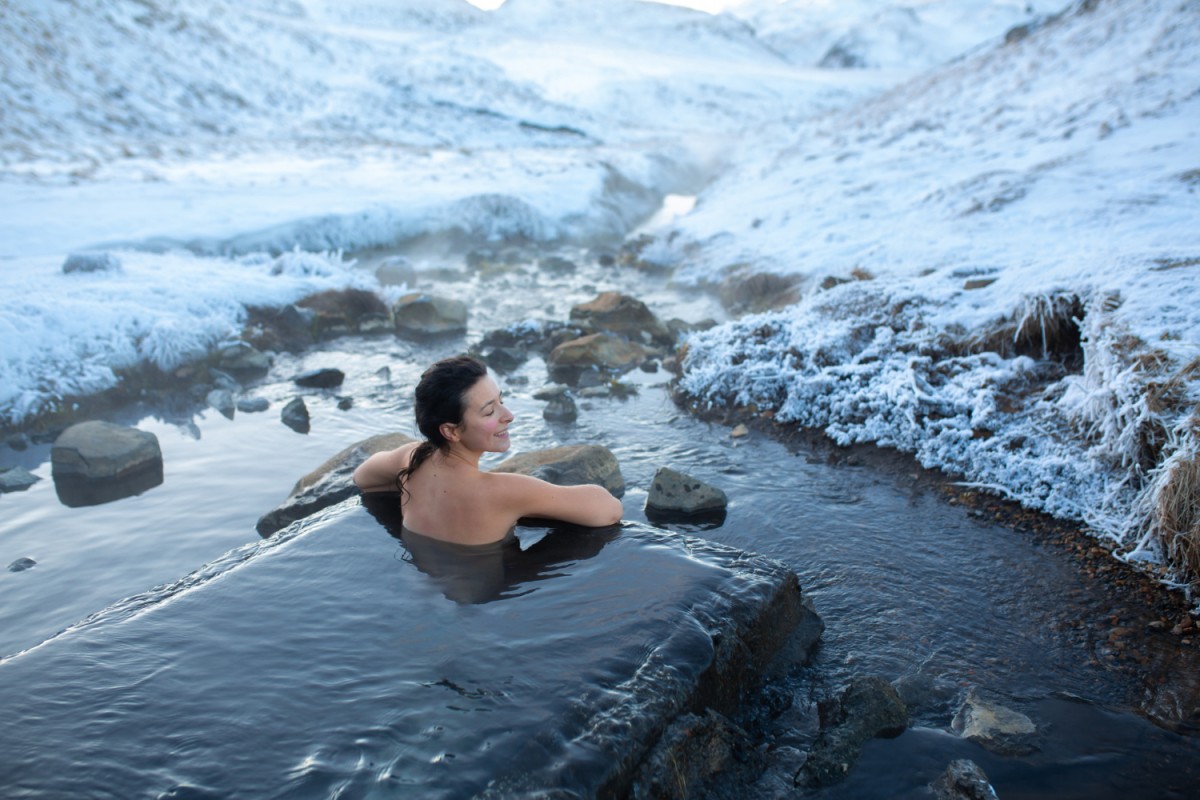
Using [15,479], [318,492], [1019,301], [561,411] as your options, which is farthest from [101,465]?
[1019,301]

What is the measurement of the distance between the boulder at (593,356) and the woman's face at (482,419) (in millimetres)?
4877

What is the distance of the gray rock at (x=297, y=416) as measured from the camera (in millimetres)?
7453

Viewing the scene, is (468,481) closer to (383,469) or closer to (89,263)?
(383,469)

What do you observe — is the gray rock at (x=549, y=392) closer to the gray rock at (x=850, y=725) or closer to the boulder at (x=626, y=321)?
the boulder at (x=626, y=321)

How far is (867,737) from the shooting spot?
10.7 ft

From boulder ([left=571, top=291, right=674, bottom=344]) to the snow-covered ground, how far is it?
1.66 m

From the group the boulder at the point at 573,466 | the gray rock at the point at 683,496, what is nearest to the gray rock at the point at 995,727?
the gray rock at the point at 683,496

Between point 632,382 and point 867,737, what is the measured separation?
17.9 ft

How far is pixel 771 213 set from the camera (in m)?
14.7

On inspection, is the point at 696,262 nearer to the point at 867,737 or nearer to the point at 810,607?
the point at 810,607

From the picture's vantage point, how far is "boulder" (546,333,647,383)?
352 inches

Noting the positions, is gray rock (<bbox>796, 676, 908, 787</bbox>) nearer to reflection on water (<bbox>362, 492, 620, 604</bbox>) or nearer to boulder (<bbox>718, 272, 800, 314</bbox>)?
reflection on water (<bbox>362, 492, 620, 604</bbox>)

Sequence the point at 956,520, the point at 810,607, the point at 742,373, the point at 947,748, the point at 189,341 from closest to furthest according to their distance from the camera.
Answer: the point at 947,748 → the point at 810,607 → the point at 956,520 → the point at 742,373 → the point at 189,341

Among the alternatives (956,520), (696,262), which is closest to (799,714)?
(956,520)
